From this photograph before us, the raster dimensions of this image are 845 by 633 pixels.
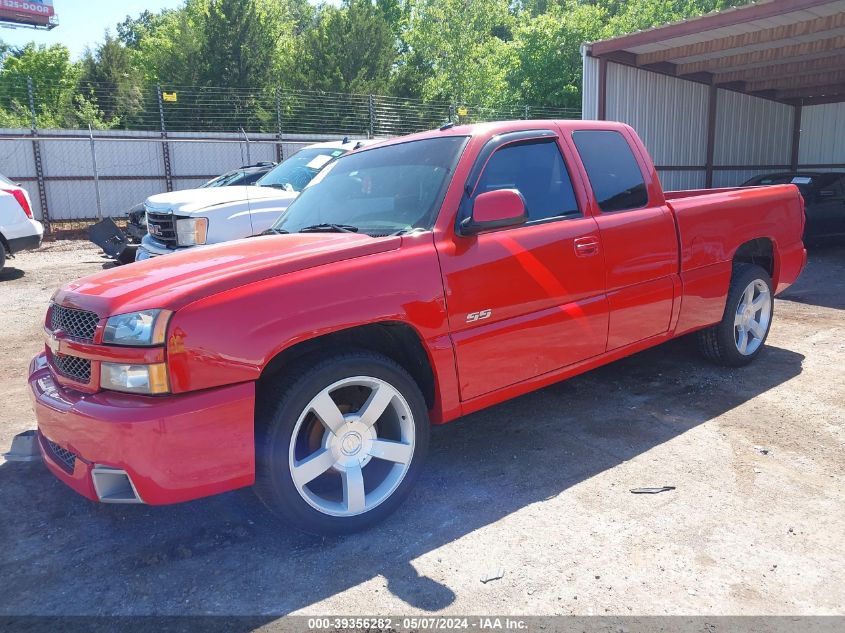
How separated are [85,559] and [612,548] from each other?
7.78ft

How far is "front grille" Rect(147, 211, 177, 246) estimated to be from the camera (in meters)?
7.56

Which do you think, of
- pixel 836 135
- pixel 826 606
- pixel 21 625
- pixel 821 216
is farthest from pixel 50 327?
pixel 836 135

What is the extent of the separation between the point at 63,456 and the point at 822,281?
32.9 ft

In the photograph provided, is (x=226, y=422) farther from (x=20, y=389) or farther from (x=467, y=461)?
(x=20, y=389)

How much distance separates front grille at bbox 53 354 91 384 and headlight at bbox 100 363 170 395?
0.18 meters

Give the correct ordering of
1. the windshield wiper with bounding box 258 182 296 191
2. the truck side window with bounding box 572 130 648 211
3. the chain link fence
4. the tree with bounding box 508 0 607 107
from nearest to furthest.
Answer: the truck side window with bounding box 572 130 648 211
the windshield wiper with bounding box 258 182 296 191
the chain link fence
the tree with bounding box 508 0 607 107

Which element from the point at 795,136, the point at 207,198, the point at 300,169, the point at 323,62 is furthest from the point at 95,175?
the point at 323,62

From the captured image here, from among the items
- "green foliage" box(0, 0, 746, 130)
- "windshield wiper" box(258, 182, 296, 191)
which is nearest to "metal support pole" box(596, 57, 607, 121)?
"green foliage" box(0, 0, 746, 130)

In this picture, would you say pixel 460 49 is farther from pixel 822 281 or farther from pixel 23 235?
pixel 822 281

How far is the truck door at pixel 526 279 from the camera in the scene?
3.41 metres

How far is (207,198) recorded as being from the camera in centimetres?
766

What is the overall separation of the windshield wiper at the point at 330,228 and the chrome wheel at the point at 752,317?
3306 mm

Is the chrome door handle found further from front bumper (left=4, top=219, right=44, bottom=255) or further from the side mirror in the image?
front bumper (left=4, top=219, right=44, bottom=255)

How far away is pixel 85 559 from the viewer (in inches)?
119
